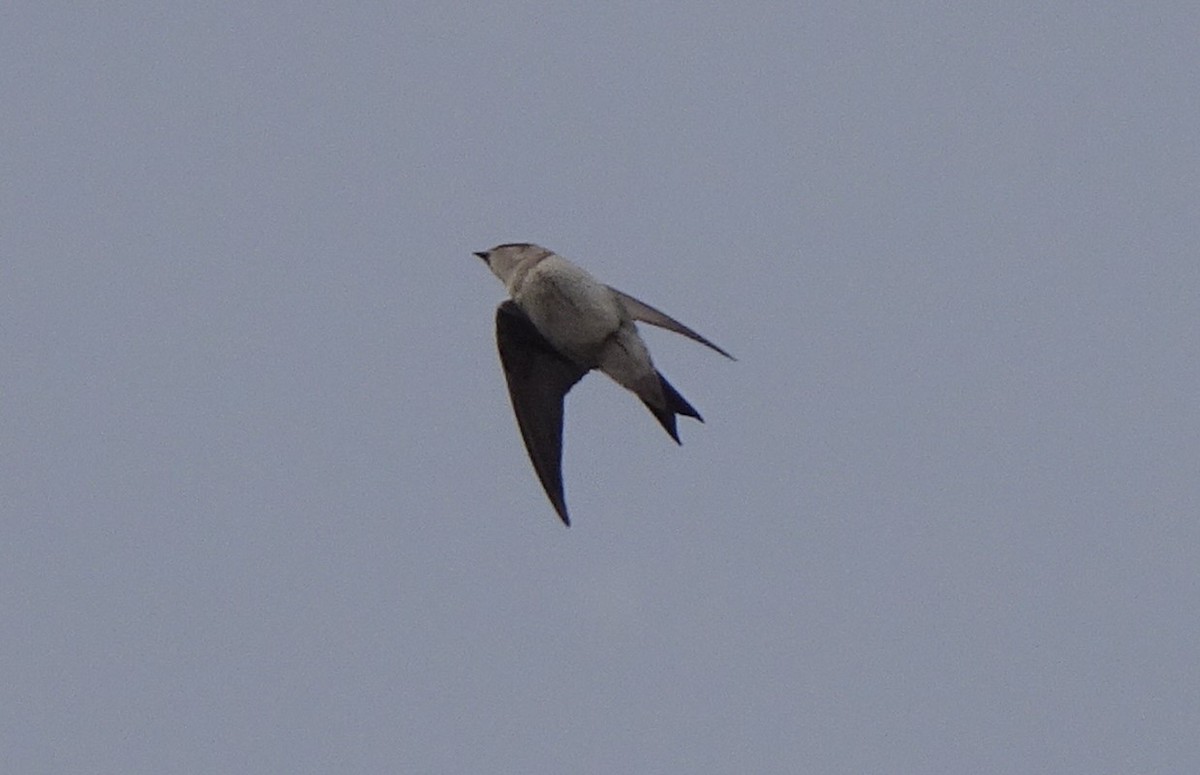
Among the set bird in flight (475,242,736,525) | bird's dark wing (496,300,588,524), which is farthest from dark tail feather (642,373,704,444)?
bird's dark wing (496,300,588,524)

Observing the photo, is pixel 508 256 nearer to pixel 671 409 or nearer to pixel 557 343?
pixel 557 343

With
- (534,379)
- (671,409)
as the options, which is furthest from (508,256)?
(671,409)

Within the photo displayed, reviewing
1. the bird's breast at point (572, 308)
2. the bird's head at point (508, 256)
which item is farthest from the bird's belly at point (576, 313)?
the bird's head at point (508, 256)

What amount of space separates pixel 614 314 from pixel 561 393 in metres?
1.34

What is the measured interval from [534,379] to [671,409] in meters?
1.79

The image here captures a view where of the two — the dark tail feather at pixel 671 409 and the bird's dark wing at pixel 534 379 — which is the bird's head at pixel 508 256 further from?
the dark tail feather at pixel 671 409

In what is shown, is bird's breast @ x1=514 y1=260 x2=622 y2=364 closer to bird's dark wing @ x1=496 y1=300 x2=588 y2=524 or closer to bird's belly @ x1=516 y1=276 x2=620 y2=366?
bird's belly @ x1=516 y1=276 x2=620 y2=366

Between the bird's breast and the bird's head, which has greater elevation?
the bird's head

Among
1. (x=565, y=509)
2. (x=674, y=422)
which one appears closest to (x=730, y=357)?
(x=674, y=422)

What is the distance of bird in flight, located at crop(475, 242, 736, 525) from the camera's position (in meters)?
14.3

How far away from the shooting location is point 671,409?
1418cm

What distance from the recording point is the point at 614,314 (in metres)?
14.5

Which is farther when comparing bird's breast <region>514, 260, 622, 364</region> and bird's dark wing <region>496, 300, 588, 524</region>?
bird's dark wing <region>496, 300, 588, 524</region>

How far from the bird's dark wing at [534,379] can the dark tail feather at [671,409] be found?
133cm
